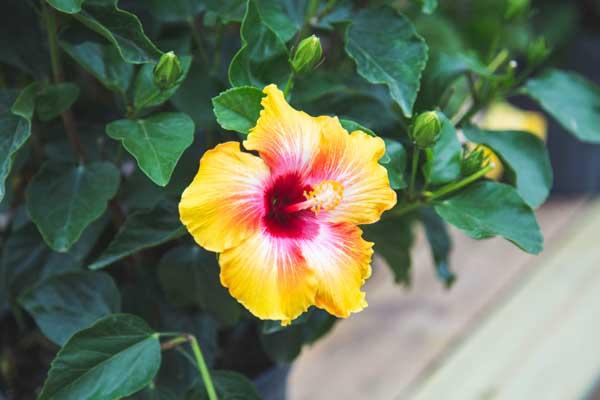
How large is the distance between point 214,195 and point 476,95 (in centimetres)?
36

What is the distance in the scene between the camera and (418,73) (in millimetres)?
578

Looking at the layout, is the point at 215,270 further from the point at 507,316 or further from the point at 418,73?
the point at 507,316

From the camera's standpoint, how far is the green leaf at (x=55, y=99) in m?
0.58

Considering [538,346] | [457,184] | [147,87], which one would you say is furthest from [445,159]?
[538,346]

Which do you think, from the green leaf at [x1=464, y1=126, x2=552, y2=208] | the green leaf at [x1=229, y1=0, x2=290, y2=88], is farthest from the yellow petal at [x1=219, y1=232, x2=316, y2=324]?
the green leaf at [x1=464, y1=126, x2=552, y2=208]

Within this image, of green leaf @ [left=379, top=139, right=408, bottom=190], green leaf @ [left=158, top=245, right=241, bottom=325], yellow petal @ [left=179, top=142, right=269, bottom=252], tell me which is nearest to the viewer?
yellow petal @ [left=179, top=142, right=269, bottom=252]

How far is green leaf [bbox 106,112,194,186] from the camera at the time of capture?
1.64 ft

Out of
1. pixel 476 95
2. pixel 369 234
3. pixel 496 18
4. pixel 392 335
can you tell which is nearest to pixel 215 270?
pixel 369 234

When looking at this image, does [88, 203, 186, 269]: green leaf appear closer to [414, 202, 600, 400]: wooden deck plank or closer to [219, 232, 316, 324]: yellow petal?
[219, 232, 316, 324]: yellow petal

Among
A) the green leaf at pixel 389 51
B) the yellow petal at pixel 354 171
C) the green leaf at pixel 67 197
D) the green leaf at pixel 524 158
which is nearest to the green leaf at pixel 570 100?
the green leaf at pixel 524 158

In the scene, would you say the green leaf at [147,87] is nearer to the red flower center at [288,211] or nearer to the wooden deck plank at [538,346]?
the red flower center at [288,211]

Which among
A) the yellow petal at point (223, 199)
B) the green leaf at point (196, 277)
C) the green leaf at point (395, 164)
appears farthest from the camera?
the green leaf at point (196, 277)

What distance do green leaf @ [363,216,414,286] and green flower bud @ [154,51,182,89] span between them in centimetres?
23

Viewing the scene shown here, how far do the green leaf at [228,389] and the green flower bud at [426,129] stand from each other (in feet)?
0.72
